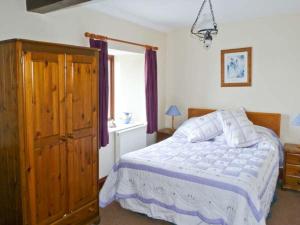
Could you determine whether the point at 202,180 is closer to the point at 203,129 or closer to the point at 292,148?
the point at 203,129

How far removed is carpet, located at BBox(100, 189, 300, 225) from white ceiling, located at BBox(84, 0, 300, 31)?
2377 millimetres

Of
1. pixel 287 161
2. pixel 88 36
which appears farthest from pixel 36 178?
pixel 287 161

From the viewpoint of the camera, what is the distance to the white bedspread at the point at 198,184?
2244mm

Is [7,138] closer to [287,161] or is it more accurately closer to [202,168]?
[202,168]

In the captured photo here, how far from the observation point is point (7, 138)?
2082mm

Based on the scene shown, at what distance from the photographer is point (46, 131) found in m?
2.12

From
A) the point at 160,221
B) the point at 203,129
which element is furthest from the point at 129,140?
the point at 160,221

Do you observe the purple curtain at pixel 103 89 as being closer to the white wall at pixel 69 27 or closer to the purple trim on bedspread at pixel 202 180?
the white wall at pixel 69 27

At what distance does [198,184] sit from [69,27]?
89.5 inches

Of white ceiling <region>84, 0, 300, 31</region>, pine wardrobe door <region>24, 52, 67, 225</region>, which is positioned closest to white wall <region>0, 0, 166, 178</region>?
white ceiling <region>84, 0, 300, 31</region>

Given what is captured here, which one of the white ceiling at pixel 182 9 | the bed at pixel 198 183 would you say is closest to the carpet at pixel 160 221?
the bed at pixel 198 183

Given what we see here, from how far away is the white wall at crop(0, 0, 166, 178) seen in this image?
8.19 ft

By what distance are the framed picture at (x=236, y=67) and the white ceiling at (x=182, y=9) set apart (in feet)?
1.68

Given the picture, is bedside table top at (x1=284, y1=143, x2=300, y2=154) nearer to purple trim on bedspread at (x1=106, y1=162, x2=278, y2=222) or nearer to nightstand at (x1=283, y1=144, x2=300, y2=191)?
nightstand at (x1=283, y1=144, x2=300, y2=191)
